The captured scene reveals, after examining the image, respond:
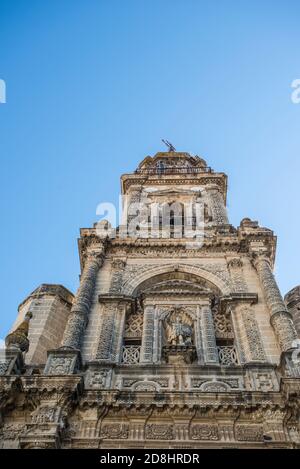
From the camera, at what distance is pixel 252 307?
17000mm

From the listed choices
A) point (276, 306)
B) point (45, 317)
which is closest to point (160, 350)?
point (276, 306)

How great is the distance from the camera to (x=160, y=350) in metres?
15.5

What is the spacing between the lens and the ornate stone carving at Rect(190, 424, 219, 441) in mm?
11953

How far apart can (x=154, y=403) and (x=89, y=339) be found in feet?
13.0

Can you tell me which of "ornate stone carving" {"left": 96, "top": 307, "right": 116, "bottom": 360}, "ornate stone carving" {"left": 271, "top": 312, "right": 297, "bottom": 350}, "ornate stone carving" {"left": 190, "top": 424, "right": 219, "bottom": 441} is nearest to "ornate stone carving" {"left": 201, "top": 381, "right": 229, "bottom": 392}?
"ornate stone carving" {"left": 190, "top": 424, "right": 219, "bottom": 441}

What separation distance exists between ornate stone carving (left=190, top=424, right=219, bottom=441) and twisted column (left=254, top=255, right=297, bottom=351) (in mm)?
3319

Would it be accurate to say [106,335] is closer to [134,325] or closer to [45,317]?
[134,325]

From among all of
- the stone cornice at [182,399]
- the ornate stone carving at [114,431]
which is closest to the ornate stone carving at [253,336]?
the stone cornice at [182,399]

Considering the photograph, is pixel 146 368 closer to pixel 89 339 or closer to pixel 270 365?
pixel 89 339

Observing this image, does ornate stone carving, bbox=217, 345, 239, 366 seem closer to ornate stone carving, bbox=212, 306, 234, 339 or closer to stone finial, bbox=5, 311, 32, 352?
ornate stone carving, bbox=212, 306, 234, 339

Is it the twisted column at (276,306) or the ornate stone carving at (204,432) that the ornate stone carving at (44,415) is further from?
the twisted column at (276,306)

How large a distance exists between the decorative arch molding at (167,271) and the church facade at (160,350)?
0.15ft

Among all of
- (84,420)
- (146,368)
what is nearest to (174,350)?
(146,368)
